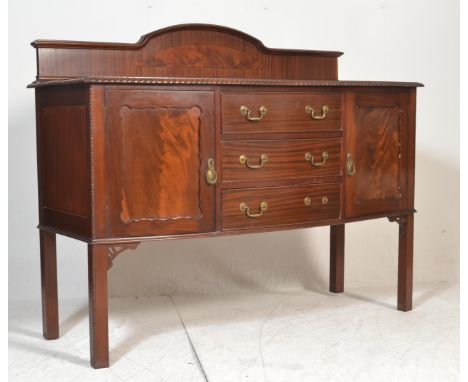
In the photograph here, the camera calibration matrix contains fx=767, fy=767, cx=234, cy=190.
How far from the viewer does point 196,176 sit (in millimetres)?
2977

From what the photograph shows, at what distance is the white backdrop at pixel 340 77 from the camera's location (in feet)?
12.7

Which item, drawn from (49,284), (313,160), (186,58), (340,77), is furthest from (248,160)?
(340,77)

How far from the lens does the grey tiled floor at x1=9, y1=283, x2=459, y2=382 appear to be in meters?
2.88

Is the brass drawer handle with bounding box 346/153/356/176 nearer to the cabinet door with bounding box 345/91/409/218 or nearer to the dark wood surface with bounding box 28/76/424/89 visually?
the cabinet door with bounding box 345/91/409/218

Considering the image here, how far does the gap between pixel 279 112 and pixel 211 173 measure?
399 millimetres

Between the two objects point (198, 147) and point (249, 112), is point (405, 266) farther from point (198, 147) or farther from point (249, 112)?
point (198, 147)

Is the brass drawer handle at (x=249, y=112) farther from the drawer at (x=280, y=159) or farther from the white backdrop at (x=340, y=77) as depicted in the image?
the white backdrop at (x=340, y=77)

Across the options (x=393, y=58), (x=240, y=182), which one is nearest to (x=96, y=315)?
(x=240, y=182)

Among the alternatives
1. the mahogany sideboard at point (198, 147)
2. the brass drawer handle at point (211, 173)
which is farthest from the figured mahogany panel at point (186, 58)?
the brass drawer handle at point (211, 173)

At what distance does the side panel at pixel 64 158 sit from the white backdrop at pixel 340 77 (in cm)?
74

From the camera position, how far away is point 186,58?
3484mm

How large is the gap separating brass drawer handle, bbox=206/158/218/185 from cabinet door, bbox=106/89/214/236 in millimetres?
14

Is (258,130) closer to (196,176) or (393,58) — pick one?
(196,176)

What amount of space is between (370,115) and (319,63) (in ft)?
1.64
